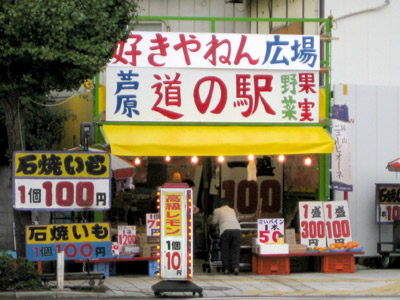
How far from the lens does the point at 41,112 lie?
65.8 ft

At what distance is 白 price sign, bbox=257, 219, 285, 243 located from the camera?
19.2 metres

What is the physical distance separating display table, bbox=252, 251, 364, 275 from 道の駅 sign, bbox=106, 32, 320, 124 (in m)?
3.02

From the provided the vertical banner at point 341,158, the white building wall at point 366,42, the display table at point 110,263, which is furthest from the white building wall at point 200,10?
the display table at point 110,263

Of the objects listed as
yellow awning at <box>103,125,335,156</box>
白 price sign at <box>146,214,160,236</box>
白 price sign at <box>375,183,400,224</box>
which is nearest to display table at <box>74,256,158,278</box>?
白 price sign at <box>146,214,160,236</box>

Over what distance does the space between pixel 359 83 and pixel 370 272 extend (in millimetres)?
5079

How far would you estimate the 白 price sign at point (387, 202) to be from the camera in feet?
66.9

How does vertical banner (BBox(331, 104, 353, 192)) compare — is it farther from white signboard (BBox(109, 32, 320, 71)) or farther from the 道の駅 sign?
white signboard (BBox(109, 32, 320, 71))

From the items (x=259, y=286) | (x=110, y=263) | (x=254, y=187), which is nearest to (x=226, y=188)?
(x=254, y=187)

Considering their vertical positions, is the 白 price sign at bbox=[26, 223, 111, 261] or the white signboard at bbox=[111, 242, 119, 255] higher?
the 白 price sign at bbox=[26, 223, 111, 261]

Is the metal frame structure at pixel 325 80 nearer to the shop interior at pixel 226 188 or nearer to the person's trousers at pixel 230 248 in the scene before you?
the shop interior at pixel 226 188

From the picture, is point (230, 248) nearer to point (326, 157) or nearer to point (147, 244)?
point (147, 244)

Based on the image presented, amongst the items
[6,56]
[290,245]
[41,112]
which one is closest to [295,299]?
[290,245]

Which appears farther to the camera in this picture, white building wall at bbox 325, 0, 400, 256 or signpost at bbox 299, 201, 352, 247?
white building wall at bbox 325, 0, 400, 256

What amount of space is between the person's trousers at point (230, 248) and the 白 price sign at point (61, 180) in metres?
3.93
